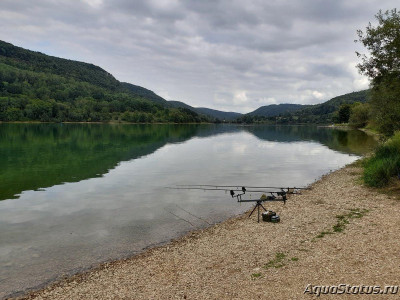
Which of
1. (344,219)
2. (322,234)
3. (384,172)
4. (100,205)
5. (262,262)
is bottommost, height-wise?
(100,205)

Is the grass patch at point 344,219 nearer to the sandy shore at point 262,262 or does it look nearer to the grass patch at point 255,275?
the sandy shore at point 262,262

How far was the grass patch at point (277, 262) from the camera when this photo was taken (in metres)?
12.5

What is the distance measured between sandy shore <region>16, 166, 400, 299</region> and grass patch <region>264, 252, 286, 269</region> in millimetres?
34

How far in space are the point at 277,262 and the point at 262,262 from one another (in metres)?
0.67

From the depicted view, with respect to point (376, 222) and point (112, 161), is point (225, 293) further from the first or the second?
point (112, 161)

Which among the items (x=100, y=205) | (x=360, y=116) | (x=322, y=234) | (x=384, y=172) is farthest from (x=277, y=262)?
(x=360, y=116)

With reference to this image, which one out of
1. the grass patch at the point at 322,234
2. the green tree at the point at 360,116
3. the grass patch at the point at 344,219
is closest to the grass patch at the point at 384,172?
the grass patch at the point at 344,219

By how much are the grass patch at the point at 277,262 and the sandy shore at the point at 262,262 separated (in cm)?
3

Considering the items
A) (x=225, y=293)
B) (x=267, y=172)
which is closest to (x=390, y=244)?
(x=225, y=293)

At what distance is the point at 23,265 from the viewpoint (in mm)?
14672

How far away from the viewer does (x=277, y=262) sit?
12930 mm

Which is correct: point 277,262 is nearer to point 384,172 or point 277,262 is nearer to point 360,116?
point 384,172

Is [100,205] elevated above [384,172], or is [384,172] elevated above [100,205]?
[384,172]

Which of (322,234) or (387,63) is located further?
(387,63)
